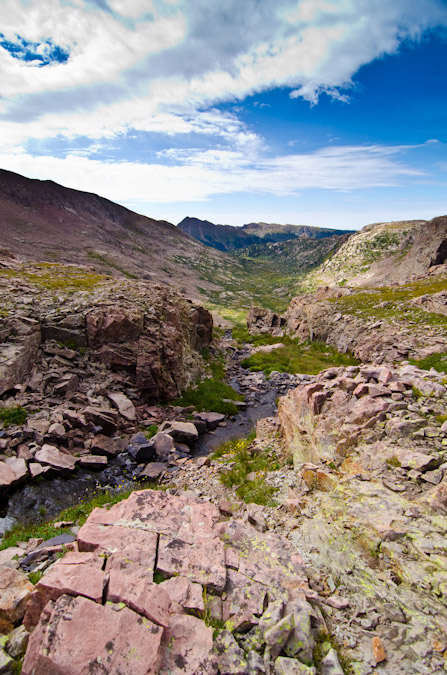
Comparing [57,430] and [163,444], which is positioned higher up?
[57,430]

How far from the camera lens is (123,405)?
23.4 metres

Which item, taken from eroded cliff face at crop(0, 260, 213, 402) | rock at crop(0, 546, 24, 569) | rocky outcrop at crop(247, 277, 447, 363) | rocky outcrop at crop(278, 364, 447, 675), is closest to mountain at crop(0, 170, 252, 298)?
rocky outcrop at crop(247, 277, 447, 363)

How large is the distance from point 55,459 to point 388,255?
134m

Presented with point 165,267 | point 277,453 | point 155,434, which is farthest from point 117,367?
point 165,267

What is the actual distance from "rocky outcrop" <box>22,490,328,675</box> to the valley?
0.10ft

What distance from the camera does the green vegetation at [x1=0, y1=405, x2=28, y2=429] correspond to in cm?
1793

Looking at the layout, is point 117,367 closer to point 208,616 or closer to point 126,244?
point 208,616

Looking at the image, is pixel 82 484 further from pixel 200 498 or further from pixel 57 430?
pixel 200 498

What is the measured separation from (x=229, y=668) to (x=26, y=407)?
738 inches

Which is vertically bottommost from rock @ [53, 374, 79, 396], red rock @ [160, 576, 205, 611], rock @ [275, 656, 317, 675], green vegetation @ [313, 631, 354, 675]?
rock @ [53, 374, 79, 396]

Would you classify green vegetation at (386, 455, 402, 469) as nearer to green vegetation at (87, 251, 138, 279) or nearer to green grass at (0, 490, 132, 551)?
green grass at (0, 490, 132, 551)

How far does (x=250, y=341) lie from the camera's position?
64.0 m

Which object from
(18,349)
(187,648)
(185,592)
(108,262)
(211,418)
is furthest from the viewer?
(108,262)

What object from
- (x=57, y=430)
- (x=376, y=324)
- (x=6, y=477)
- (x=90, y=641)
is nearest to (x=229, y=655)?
(x=90, y=641)
